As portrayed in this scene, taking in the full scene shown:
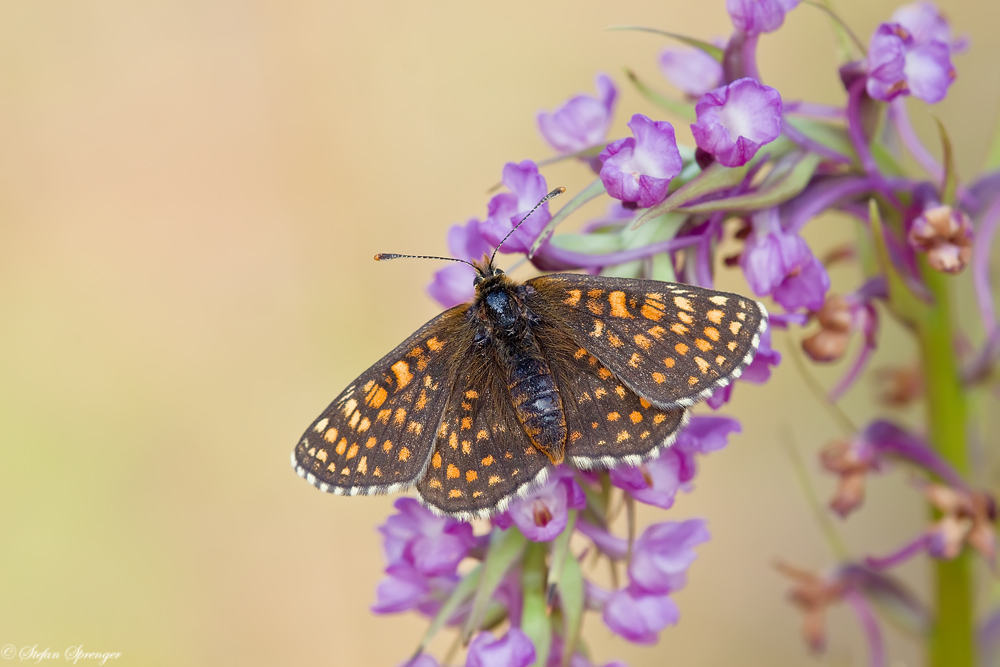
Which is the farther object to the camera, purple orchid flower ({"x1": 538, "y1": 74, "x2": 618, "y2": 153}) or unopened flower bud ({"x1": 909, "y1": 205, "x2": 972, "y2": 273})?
purple orchid flower ({"x1": 538, "y1": 74, "x2": 618, "y2": 153})

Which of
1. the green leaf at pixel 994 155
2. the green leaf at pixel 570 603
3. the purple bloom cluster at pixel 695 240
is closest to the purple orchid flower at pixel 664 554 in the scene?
the purple bloom cluster at pixel 695 240

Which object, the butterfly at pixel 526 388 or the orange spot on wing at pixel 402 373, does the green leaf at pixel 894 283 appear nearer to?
the butterfly at pixel 526 388

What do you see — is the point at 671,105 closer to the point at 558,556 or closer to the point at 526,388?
the point at 526,388

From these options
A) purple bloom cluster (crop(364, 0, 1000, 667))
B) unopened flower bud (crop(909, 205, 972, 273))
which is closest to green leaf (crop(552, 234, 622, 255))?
purple bloom cluster (crop(364, 0, 1000, 667))

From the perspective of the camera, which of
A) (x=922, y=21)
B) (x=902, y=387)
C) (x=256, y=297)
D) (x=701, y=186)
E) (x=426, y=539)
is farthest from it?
(x=256, y=297)

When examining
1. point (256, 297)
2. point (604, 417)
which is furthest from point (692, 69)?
point (256, 297)

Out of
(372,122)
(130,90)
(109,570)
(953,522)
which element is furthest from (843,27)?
(109,570)

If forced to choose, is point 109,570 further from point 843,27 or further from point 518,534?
point 843,27

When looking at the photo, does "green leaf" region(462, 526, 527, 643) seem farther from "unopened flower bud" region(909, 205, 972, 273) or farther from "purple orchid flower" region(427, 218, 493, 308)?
"unopened flower bud" region(909, 205, 972, 273)
